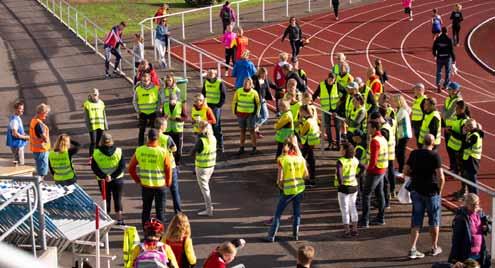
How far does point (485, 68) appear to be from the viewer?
89.1ft

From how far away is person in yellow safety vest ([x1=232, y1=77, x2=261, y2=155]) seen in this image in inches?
629

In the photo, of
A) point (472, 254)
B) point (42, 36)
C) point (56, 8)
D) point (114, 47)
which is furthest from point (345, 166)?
point (56, 8)

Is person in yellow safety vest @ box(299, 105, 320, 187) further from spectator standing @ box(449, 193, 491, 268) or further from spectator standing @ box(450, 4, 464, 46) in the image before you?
spectator standing @ box(450, 4, 464, 46)

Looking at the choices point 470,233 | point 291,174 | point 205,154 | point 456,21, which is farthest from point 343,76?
point 456,21

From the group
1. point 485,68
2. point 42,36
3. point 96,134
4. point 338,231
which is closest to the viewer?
point 338,231

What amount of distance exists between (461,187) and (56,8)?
24.5 meters

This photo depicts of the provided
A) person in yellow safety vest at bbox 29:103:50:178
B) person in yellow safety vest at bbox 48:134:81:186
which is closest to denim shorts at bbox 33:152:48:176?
person in yellow safety vest at bbox 29:103:50:178

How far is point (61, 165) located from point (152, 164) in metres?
1.63

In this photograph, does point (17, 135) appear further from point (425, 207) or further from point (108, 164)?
point (425, 207)

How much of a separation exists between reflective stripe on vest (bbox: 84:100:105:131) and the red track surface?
699 cm

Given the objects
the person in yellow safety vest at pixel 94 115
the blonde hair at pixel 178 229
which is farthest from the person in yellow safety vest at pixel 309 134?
the blonde hair at pixel 178 229

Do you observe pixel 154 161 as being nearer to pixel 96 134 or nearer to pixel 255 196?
pixel 255 196

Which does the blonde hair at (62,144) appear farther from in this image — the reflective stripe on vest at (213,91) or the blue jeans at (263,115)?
the blue jeans at (263,115)

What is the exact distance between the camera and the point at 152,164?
11.9 metres
